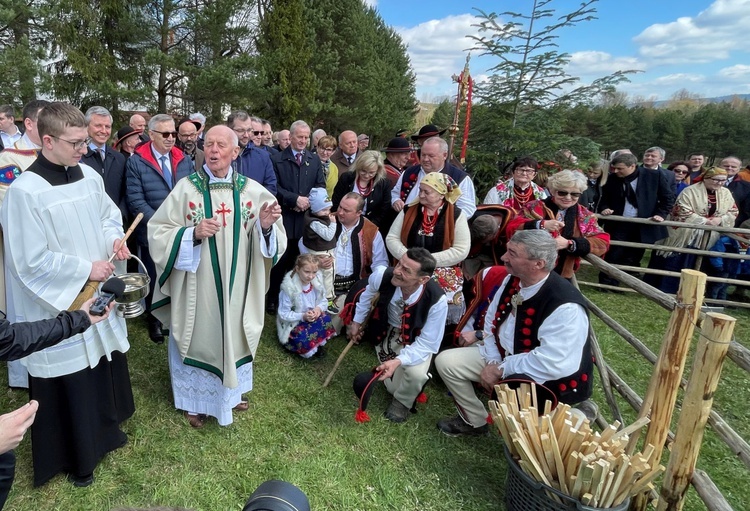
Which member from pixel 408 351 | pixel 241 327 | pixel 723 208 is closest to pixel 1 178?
pixel 241 327

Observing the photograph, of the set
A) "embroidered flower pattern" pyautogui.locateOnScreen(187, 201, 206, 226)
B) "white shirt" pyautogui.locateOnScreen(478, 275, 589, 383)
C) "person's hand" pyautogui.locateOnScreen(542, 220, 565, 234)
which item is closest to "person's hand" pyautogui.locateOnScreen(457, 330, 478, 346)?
"white shirt" pyautogui.locateOnScreen(478, 275, 589, 383)

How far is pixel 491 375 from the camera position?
3.34 metres

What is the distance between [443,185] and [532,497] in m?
2.72

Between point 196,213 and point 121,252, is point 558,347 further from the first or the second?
point 121,252

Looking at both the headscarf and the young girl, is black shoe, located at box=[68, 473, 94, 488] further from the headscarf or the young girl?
the headscarf

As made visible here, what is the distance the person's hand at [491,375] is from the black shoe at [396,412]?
0.76 meters

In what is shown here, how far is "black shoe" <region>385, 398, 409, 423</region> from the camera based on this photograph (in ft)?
12.2

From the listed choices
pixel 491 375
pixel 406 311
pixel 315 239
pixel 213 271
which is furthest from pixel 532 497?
pixel 315 239

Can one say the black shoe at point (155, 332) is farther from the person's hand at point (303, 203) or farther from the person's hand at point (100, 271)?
the person's hand at point (100, 271)

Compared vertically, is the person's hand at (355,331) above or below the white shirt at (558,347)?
below

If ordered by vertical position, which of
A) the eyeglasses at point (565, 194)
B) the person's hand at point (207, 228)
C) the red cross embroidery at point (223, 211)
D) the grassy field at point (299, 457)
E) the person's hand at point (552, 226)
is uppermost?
the eyeglasses at point (565, 194)

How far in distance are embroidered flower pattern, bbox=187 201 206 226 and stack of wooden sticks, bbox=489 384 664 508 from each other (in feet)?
7.66

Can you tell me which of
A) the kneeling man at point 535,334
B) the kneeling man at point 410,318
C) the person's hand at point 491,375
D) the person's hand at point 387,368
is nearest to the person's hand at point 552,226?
the kneeling man at point 535,334

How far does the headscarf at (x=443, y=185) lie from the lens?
169 inches
